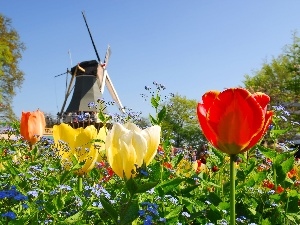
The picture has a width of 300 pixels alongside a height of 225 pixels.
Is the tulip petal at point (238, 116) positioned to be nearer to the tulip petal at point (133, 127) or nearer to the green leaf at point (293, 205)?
the tulip petal at point (133, 127)

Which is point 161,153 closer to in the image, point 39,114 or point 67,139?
point 67,139

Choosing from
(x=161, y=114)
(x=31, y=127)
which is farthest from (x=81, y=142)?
(x=31, y=127)

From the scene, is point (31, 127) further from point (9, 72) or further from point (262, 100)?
point (9, 72)

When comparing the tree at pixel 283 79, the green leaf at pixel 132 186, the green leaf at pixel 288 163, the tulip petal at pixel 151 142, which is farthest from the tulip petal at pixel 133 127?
the tree at pixel 283 79

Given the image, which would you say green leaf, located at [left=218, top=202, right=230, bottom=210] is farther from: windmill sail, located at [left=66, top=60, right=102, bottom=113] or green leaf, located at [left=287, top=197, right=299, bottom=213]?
windmill sail, located at [left=66, top=60, right=102, bottom=113]

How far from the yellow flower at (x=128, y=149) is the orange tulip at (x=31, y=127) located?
215 centimetres

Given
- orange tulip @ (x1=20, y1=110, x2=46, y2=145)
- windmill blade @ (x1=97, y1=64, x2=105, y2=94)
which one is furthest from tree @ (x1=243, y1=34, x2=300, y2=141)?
orange tulip @ (x1=20, y1=110, x2=46, y2=145)

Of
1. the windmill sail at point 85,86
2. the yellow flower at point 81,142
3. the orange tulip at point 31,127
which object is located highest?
the windmill sail at point 85,86

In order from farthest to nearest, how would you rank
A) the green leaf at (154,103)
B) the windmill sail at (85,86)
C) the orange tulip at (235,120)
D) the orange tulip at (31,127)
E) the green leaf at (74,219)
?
1. the windmill sail at (85,86)
2. the orange tulip at (31,127)
3. the green leaf at (154,103)
4. the green leaf at (74,219)
5. the orange tulip at (235,120)

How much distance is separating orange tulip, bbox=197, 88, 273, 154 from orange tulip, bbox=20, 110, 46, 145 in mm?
2431

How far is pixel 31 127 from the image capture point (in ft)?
12.2

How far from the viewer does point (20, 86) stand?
1786 inches

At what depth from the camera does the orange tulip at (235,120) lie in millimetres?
1487

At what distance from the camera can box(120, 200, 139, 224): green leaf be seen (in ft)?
4.60
